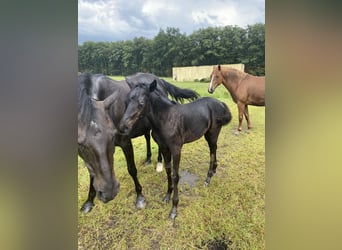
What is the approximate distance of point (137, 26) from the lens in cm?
133

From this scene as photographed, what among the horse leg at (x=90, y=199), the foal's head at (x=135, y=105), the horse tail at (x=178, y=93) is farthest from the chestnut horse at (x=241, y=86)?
the horse leg at (x=90, y=199)

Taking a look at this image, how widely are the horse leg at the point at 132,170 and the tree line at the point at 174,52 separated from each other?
0.41 m

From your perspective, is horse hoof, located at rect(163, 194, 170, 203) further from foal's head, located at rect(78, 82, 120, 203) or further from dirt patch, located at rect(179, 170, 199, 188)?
foal's head, located at rect(78, 82, 120, 203)

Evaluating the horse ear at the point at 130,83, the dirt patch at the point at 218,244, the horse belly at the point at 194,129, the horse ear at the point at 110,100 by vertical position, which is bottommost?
the dirt patch at the point at 218,244

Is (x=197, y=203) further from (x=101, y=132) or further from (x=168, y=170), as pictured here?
(x=101, y=132)

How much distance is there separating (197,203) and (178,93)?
2.03ft

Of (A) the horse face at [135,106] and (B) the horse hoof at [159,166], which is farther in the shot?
(B) the horse hoof at [159,166]

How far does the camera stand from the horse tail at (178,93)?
4.36 feet

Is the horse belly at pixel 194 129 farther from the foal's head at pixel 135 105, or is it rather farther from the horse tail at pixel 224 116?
the foal's head at pixel 135 105

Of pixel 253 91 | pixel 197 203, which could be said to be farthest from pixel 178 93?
pixel 197 203

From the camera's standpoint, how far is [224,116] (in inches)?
52.3
